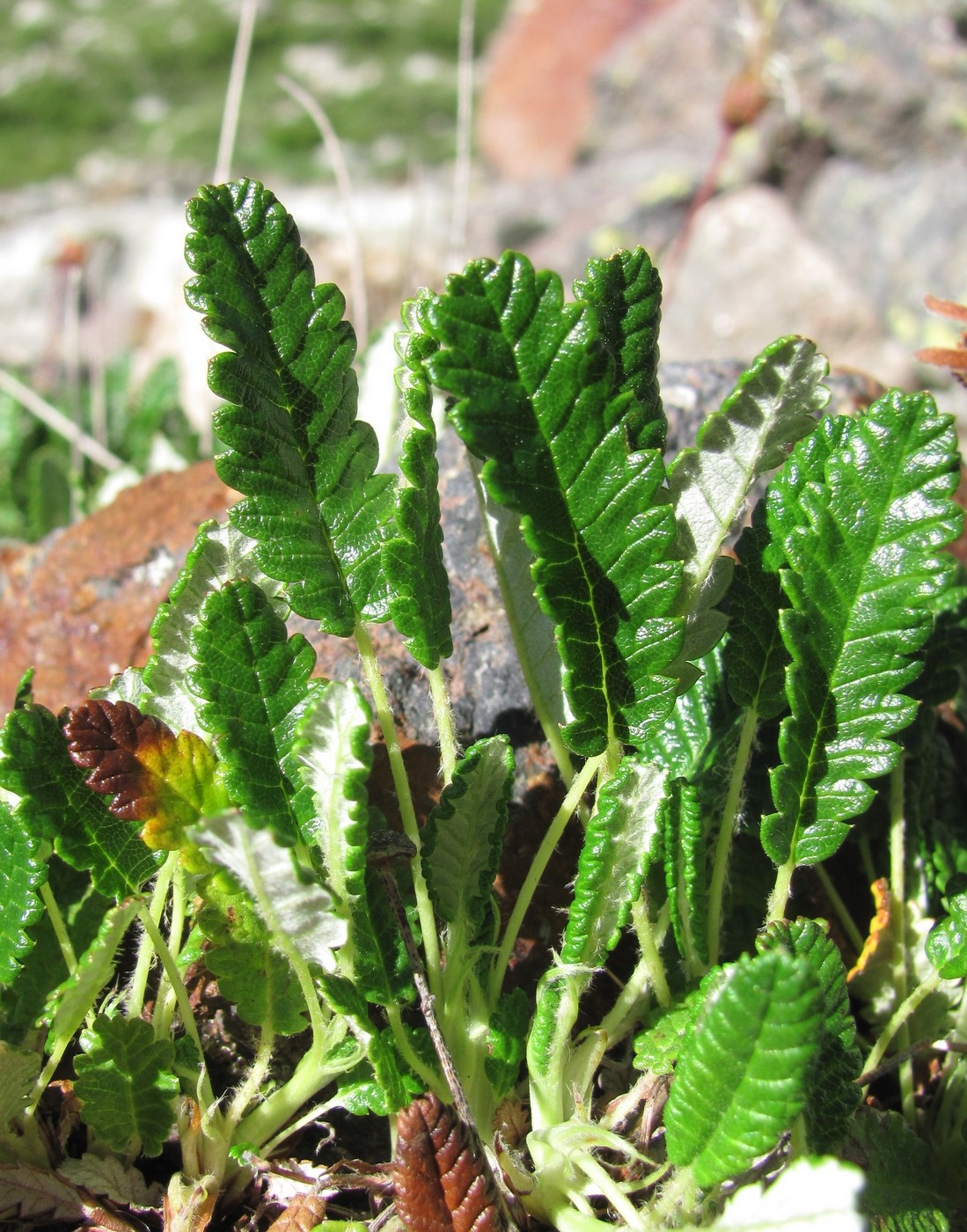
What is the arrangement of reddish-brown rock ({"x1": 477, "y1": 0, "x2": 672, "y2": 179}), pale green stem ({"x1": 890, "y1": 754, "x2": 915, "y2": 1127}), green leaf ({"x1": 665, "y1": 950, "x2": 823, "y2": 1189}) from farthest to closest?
1. reddish-brown rock ({"x1": 477, "y1": 0, "x2": 672, "y2": 179})
2. pale green stem ({"x1": 890, "y1": 754, "x2": 915, "y2": 1127})
3. green leaf ({"x1": 665, "y1": 950, "x2": 823, "y2": 1189})

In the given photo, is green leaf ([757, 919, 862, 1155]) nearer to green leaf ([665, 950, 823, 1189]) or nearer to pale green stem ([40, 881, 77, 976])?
green leaf ([665, 950, 823, 1189])

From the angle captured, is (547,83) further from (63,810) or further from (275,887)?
(275,887)

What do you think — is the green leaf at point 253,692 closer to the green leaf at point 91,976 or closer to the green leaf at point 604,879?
the green leaf at point 91,976

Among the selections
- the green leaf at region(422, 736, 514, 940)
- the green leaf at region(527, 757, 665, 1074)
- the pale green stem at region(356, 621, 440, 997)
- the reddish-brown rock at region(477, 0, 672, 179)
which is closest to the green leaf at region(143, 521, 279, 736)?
the pale green stem at region(356, 621, 440, 997)

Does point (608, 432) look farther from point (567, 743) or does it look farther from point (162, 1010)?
point (162, 1010)

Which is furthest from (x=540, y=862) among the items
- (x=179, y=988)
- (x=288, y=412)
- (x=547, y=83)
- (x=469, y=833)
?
(x=547, y=83)

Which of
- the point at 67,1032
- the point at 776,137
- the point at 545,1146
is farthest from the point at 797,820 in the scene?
the point at 776,137
